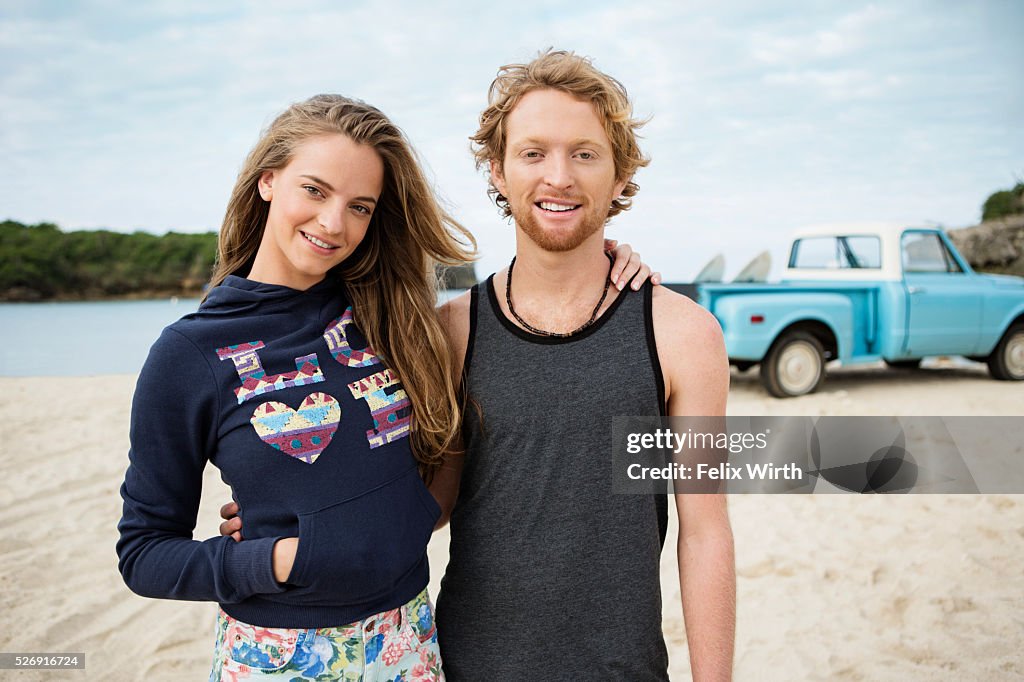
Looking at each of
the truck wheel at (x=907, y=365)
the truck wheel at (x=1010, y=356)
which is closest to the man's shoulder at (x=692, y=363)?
the truck wheel at (x=1010, y=356)

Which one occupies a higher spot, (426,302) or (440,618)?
(426,302)

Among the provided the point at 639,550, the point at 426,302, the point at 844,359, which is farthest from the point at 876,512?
the point at 426,302

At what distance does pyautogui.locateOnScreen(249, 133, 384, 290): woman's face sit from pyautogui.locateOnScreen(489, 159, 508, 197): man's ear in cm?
42

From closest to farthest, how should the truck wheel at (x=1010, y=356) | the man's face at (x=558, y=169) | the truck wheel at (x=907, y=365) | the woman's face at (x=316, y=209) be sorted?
the woman's face at (x=316, y=209), the man's face at (x=558, y=169), the truck wheel at (x=1010, y=356), the truck wheel at (x=907, y=365)

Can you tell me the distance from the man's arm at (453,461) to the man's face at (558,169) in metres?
0.34

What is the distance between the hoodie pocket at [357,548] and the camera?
1.62 metres

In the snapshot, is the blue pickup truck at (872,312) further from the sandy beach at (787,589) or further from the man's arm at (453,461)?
the man's arm at (453,461)

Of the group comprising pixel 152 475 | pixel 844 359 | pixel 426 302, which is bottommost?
pixel 844 359

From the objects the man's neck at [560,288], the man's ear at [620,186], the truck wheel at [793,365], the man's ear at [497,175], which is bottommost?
the truck wheel at [793,365]

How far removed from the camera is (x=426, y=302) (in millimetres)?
2162

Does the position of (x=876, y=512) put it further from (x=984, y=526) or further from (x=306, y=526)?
(x=306, y=526)

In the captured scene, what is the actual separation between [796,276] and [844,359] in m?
2.08

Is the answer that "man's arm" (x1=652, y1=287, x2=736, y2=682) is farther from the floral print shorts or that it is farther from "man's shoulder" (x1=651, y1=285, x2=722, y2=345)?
the floral print shorts

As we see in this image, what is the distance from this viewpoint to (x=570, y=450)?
192cm
